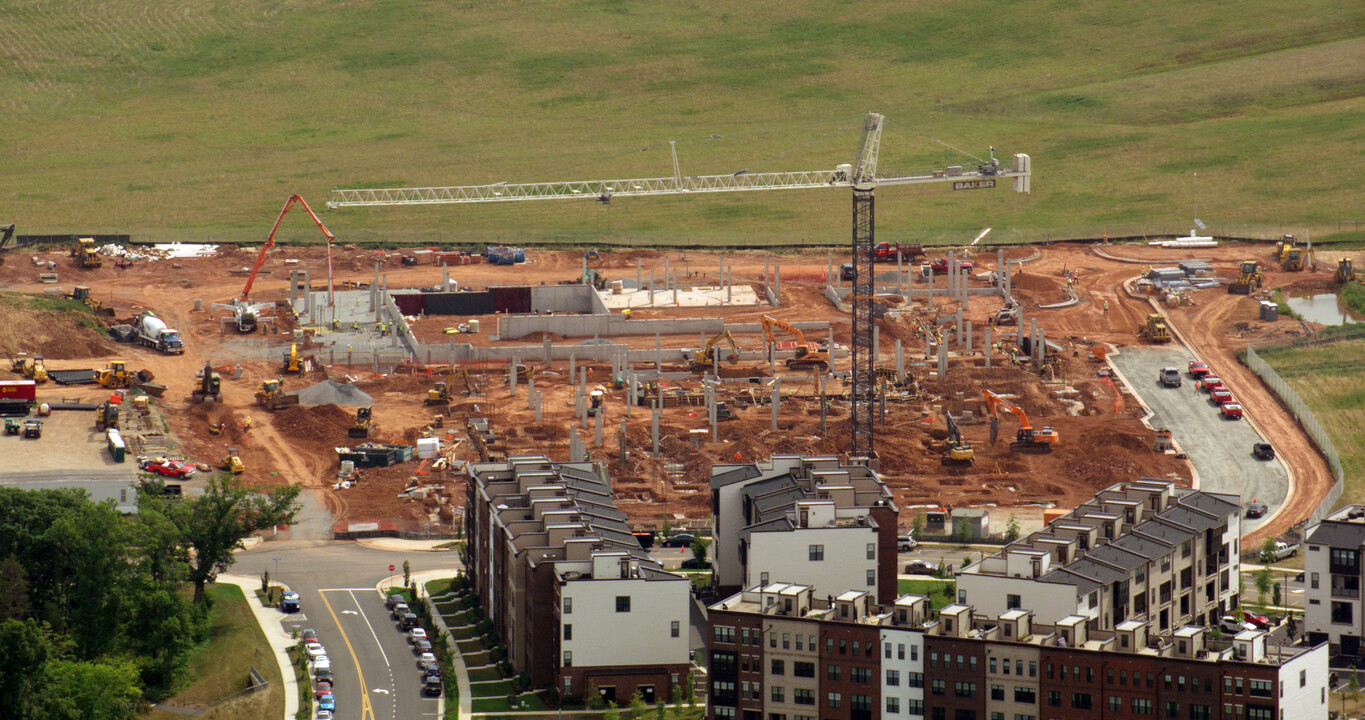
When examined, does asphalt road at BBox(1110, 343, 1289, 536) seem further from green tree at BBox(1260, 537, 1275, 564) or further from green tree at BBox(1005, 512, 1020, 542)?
green tree at BBox(1005, 512, 1020, 542)

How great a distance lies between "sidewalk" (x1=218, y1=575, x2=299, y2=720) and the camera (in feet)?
298

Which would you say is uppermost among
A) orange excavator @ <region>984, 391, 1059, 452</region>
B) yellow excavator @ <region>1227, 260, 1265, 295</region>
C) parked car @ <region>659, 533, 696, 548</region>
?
yellow excavator @ <region>1227, 260, 1265, 295</region>

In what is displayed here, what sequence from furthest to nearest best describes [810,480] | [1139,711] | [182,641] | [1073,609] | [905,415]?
[905,415] → [810,480] → [182,641] → [1073,609] → [1139,711]

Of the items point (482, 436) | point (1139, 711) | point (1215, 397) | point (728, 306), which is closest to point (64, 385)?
point (482, 436)

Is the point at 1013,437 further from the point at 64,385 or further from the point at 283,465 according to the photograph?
the point at 64,385

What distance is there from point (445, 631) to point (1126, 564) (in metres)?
29.8

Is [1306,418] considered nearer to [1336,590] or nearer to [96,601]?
[1336,590]

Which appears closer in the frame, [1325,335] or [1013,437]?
[1013,437]

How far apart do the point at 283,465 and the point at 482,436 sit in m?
11.7

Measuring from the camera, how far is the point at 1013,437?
436 ft

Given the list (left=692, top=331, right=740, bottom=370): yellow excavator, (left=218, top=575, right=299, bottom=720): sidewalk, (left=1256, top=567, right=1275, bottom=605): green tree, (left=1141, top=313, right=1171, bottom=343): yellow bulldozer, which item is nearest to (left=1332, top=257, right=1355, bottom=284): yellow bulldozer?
(left=1141, top=313, right=1171, bottom=343): yellow bulldozer

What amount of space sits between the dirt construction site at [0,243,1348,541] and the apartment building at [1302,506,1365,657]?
2013 centimetres

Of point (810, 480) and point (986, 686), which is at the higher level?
point (810, 480)

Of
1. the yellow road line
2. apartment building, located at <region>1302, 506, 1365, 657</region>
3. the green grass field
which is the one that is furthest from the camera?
the green grass field
